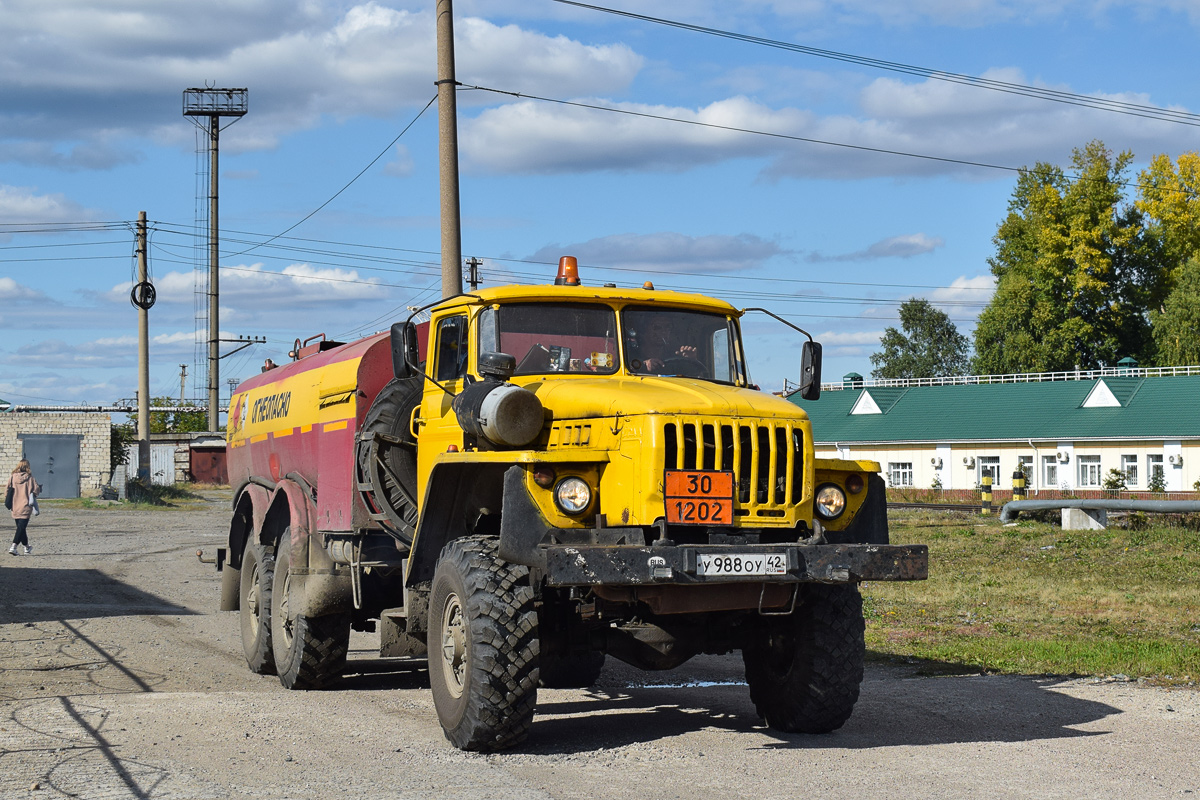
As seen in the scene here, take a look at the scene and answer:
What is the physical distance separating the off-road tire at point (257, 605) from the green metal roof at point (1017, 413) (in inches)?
1676

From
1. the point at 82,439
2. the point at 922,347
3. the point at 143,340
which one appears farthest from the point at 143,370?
the point at 922,347

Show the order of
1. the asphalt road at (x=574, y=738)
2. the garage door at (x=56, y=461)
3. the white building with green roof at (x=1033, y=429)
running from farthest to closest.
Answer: the garage door at (x=56, y=461)
the white building with green roof at (x=1033, y=429)
the asphalt road at (x=574, y=738)

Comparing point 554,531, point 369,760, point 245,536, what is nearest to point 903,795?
point 554,531

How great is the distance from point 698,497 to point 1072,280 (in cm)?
6772

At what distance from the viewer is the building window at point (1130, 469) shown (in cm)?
5175

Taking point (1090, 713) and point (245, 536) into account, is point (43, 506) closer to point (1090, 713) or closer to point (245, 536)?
point (245, 536)

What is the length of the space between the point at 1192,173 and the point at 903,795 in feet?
228

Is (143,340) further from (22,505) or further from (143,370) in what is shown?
(22,505)

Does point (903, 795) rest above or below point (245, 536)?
below

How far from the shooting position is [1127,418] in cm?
5309

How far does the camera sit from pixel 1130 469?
171ft

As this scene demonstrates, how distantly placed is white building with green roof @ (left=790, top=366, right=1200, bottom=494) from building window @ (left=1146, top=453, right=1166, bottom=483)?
0.04 m

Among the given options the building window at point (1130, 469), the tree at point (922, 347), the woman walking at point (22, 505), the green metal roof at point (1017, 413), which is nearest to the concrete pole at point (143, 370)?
the woman walking at point (22, 505)

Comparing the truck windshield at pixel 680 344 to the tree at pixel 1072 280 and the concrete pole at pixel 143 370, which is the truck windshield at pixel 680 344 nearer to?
the concrete pole at pixel 143 370
